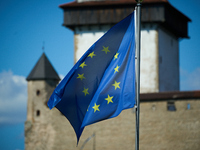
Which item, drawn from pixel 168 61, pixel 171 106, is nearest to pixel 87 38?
pixel 168 61

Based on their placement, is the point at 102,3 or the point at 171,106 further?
the point at 102,3

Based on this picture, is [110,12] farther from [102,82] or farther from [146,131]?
[102,82]

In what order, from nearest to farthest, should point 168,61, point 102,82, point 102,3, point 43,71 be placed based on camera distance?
point 102,82, point 102,3, point 43,71, point 168,61

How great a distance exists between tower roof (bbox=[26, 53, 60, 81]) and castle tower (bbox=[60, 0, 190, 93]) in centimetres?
178

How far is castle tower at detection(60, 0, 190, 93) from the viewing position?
27.2 metres

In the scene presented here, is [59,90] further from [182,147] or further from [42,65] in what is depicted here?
[42,65]

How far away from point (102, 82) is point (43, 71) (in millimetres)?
18926

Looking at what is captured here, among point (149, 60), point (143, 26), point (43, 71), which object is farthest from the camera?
point (43, 71)

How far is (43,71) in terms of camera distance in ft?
91.9

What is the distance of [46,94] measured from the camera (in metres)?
27.1

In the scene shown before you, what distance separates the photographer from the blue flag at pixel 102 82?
30.0 ft

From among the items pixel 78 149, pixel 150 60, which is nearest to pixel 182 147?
pixel 78 149

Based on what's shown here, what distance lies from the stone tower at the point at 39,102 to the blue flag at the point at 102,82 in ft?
49.3

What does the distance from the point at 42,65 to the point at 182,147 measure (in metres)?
11.2
